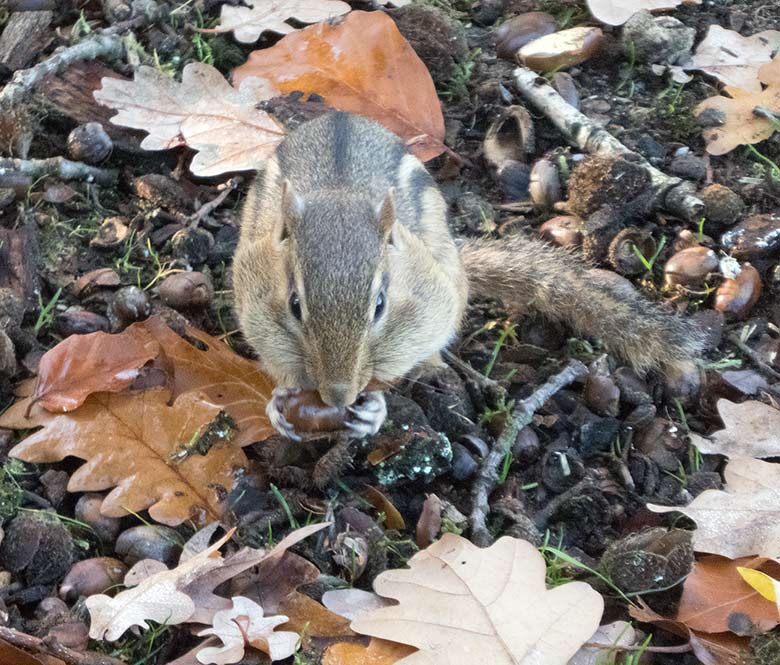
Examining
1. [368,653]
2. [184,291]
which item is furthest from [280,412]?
[368,653]

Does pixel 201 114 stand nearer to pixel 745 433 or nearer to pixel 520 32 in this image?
pixel 520 32

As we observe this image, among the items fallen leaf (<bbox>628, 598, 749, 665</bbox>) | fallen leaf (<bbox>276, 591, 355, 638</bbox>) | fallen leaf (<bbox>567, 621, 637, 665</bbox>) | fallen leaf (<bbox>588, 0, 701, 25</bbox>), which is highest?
fallen leaf (<bbox>588, 0, 701, 25</bbox>)

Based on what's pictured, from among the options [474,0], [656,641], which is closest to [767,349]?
[656,641]

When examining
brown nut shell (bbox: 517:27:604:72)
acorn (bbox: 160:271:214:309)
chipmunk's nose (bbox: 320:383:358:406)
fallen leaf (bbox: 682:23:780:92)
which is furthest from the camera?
brown nut shell (bbox: 517:27:604:72)

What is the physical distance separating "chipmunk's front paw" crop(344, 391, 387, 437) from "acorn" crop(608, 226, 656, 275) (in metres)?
1.07

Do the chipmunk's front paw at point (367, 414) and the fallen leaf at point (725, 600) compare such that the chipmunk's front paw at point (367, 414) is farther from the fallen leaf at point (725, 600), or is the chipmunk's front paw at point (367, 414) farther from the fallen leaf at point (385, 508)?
the fallen leaf at point (725, 600)

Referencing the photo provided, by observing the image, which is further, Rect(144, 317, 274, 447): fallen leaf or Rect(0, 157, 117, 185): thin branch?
Rect(0, 157, 117, 185): thin branch

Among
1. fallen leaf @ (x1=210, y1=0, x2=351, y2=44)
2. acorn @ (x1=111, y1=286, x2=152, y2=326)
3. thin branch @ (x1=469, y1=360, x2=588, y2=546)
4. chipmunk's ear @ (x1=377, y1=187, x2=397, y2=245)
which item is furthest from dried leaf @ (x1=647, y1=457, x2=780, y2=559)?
fallen leaf @ (x1=210, y1=0, x2=351, y2=44)

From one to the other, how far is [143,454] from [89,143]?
138 cm

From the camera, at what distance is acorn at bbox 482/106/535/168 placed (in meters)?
3.72

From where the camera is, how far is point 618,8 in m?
3.96

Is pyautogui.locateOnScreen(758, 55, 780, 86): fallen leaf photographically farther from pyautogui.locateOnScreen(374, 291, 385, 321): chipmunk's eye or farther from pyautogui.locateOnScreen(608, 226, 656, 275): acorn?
pyautogui.locateOnScreen(374, 291, 385, 321): chipmunk's eye

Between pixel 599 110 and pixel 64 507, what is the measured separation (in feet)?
8.31

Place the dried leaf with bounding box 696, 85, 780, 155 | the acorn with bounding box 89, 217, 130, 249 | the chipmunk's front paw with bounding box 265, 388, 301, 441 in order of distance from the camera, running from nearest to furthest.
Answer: the chipmunk's front paw with bounding box 265, 388, 301, 441 < the acorn with bounding box 89, 217, 130, 249 < the dried leaf with bounding box 696, 85, 780, 155
